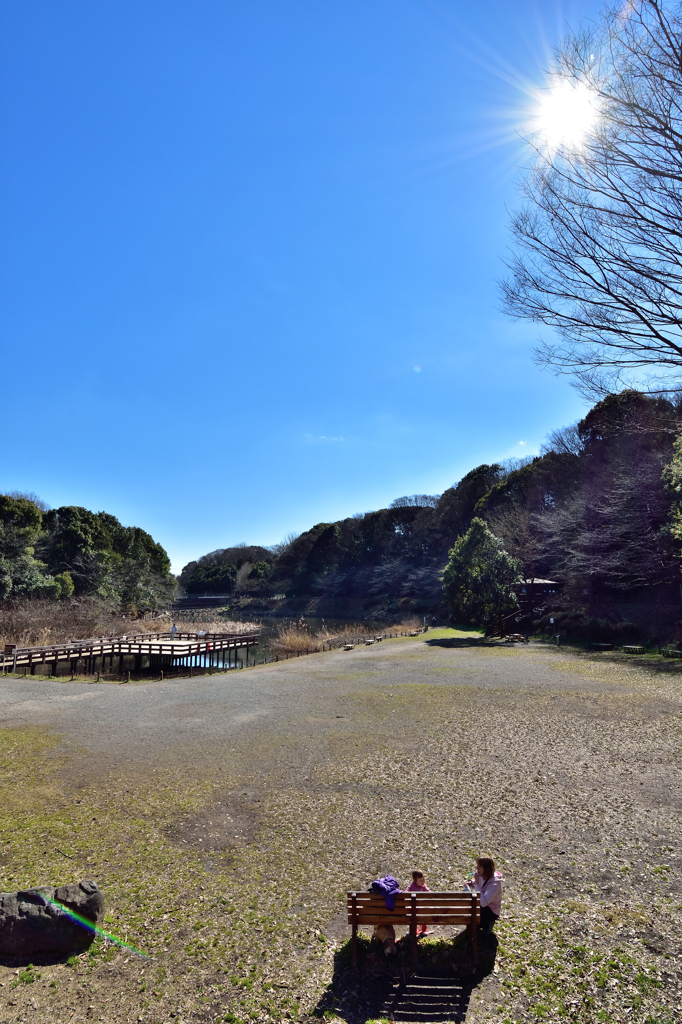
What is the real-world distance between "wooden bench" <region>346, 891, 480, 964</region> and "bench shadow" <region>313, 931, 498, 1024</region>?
109 millimetres

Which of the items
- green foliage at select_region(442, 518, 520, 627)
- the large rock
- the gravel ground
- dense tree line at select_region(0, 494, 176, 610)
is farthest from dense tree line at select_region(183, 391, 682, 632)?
dense tree line at select_region(0, 494, 176, 610)

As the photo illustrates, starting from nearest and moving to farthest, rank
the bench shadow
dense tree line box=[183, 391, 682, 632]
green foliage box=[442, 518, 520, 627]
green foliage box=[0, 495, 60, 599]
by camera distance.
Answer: the bench shadow, dense tree line box=[183, 391, 682, 632], green foliage box=[442, 518, 520, 627], green foliage box=[0, 495, 60, 599]

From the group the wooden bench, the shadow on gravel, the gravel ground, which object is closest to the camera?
the gravel ground

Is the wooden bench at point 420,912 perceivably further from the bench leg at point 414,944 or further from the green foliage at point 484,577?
the green foliage at point 484,577

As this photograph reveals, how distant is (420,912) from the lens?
14.8ft

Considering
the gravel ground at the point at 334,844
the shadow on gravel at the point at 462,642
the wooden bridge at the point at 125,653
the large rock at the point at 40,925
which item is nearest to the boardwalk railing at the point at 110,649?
the wooden bridge at the point at 125,653

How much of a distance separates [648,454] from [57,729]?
30.3m

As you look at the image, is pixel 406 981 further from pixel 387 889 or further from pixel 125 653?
pixel 125 653

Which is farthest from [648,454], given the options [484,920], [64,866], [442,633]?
[64,866]

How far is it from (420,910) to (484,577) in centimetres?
2730

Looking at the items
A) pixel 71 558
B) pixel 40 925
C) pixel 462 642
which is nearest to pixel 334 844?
pixel 40 925

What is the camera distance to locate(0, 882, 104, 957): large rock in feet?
15.4

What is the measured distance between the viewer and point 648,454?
95.0 ft

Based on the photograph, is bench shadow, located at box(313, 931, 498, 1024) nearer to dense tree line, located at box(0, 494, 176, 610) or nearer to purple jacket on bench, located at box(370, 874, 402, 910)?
purple jacket on bench, located at box(370, 874, 402, 910)
